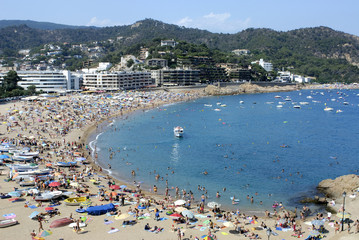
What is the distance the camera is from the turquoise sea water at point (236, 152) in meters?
29.8

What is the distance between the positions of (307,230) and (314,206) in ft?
16.0

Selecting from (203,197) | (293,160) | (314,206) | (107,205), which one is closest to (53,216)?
A: (107,205)

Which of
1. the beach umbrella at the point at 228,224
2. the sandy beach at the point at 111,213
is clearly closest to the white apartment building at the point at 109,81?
the sandy beach at the point at 111,213

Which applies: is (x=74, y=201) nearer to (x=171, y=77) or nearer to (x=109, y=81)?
(x=109, y=81)

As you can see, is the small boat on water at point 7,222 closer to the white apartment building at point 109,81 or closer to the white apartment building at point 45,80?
the white apartment building at point 45,80

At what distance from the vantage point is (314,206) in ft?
82.9

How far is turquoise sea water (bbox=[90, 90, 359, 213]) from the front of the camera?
97.9ft

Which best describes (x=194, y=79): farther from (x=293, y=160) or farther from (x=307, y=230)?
(x=307, y=230)

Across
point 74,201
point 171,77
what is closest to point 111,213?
point 74,201

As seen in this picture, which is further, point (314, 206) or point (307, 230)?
point (314, 206)

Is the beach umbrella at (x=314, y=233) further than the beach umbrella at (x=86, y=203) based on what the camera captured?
No

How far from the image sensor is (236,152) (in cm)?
4097

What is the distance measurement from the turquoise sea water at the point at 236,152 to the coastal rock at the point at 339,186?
4.24ft

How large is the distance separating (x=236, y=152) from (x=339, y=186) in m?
14.7
